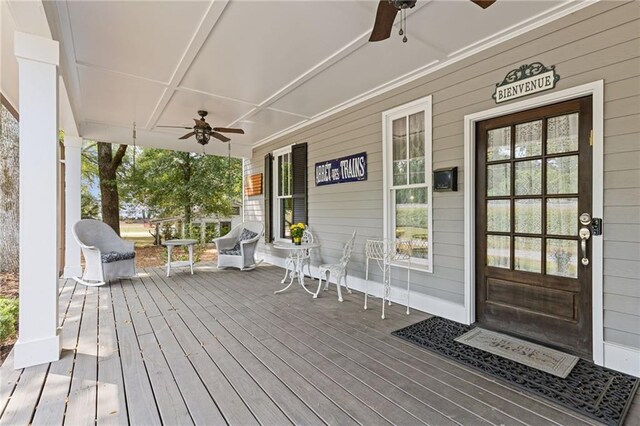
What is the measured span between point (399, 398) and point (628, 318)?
1.85 metres

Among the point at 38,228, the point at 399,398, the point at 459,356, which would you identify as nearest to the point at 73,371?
the point at 38,228

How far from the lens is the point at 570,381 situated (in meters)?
2.17

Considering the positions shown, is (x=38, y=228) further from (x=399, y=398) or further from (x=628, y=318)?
(x=628, y=318)

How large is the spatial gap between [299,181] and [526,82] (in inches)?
156

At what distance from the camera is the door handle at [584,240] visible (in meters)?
2.46

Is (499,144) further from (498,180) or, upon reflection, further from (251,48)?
(251,48)

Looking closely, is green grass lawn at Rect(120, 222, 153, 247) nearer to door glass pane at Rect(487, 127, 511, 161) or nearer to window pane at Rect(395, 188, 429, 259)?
window pane at Rect(395, 188, 429, 259)

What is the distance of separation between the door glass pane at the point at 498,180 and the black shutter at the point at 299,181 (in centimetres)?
333

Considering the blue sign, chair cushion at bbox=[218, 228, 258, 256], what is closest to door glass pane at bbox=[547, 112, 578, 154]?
the blue sign

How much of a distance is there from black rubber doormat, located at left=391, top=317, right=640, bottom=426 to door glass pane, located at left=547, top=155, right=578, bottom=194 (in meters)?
1.41

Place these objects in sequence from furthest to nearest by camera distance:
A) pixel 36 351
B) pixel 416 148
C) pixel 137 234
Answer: pixel 137 234 < pixel 416 148 < pixel 36 351

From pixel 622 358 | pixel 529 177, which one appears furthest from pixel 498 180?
pixel 622 358

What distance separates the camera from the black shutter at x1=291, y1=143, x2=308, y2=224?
19.1ft

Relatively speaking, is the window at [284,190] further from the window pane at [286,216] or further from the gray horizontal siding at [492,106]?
the gray horizontal siding at [492,106]
